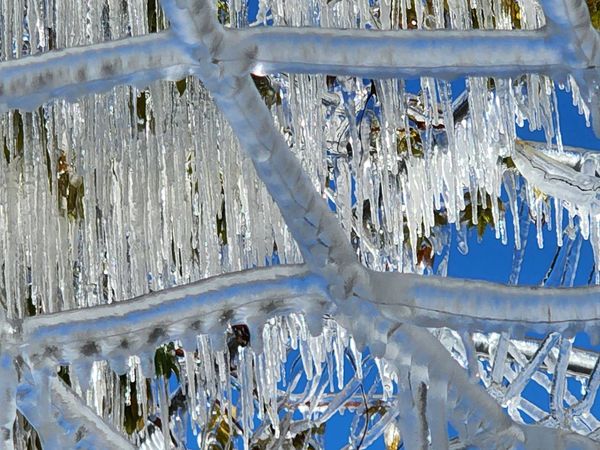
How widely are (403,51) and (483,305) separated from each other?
19cm

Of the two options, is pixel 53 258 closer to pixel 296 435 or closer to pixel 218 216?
pixel 218 216

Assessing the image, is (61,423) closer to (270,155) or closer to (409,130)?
(270,155)

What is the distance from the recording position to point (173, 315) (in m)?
0.85

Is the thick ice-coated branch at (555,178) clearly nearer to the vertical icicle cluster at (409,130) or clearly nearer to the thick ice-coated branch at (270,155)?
the vertical icicle cluster at (409,130)

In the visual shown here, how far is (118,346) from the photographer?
0.86 m

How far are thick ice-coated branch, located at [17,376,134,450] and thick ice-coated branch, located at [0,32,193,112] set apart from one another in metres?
0.22

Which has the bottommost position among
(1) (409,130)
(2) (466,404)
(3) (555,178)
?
(2) (466,404)

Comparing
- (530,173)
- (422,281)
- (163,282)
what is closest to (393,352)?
(422,281)

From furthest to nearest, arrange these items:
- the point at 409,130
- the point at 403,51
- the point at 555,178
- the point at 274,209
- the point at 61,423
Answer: the point at 555,178 → the point at 409,130 → the point at 274,209 → the point at 61,423 → the point at 403,51

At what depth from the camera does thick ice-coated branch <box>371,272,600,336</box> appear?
83cm

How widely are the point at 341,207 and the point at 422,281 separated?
1857 millimetres

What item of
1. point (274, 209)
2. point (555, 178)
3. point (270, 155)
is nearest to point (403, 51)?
point (270, 155)

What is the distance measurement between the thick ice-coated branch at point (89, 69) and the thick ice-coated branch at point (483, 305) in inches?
8.7

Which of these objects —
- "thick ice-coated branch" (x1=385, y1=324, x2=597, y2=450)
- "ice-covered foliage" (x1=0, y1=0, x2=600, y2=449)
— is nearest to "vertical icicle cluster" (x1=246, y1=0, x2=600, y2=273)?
"ice-covered foliage" (x1=0, y1=0, x2=600, y2=449)
